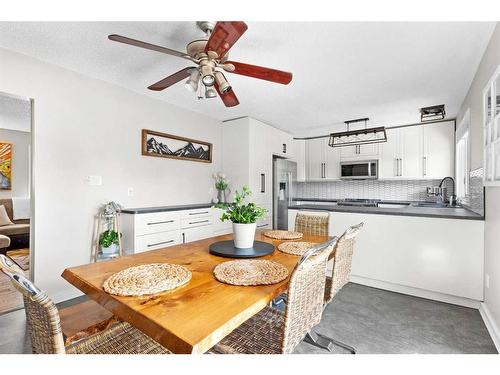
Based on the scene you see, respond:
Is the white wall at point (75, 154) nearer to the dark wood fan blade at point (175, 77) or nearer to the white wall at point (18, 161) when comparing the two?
the dark wood fan blade at point (175, 77)

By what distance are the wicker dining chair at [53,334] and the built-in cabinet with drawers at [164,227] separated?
1695 mm

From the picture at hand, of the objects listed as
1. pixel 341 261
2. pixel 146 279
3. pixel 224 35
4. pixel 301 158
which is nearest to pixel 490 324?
pixel 341 261

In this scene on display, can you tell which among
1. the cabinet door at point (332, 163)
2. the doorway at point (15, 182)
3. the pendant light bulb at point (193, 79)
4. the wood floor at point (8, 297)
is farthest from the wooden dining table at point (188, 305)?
the cabinet door at point (332, 163)

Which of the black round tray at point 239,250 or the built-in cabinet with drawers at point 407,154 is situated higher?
the built-in cabinet with drawers at point 407,154

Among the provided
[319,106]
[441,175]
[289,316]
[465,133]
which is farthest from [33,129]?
[441,175]

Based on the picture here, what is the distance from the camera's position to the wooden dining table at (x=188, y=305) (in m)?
0.73

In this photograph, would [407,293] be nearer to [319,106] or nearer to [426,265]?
[426,265]

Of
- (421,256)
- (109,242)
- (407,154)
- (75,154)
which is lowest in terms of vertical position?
(421,256)

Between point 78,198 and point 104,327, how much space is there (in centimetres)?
182

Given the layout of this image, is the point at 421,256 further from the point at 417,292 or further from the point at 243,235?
the point at 243,235

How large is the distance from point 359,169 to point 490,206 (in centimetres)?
292

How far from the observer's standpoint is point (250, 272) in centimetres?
121

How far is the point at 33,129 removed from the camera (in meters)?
2.30

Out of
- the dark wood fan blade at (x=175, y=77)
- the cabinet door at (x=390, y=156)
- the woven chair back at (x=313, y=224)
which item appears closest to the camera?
the dark wood fan blade at (x=175, y=77)
